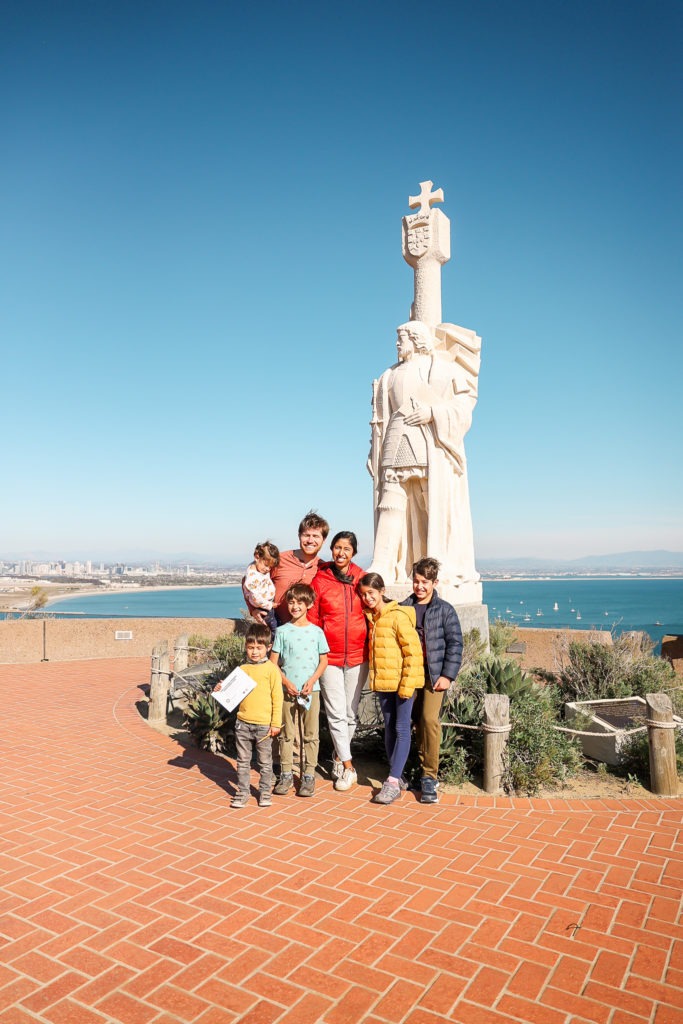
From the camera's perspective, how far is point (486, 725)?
526 cm

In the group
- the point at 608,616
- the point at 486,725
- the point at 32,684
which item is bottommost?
the point at 608,616

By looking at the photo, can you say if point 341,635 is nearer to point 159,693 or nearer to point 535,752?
point 535,752

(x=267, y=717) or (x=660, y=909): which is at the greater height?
(x=267, y=717)

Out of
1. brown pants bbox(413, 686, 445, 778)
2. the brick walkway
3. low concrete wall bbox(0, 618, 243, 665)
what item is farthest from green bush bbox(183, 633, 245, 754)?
low concrete wall bbox(0, 618, 243, 665)

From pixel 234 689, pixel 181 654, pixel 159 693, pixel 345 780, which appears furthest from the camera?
pixel 181 654

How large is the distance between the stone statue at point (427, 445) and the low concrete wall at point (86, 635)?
15.2 feet

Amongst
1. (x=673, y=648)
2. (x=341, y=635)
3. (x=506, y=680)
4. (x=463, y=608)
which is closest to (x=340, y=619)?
(x=341, y=635)

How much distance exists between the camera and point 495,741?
5230mm

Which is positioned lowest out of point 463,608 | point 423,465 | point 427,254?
point 463,608

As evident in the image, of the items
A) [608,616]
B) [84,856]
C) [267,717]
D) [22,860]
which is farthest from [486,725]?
[608,616]

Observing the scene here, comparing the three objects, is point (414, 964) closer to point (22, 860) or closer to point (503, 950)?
point (503, 950)

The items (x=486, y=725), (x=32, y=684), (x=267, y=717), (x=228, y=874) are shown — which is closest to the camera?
(x=228, y=874)

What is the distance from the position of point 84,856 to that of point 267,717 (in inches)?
57.4

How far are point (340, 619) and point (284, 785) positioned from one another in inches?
54.0
